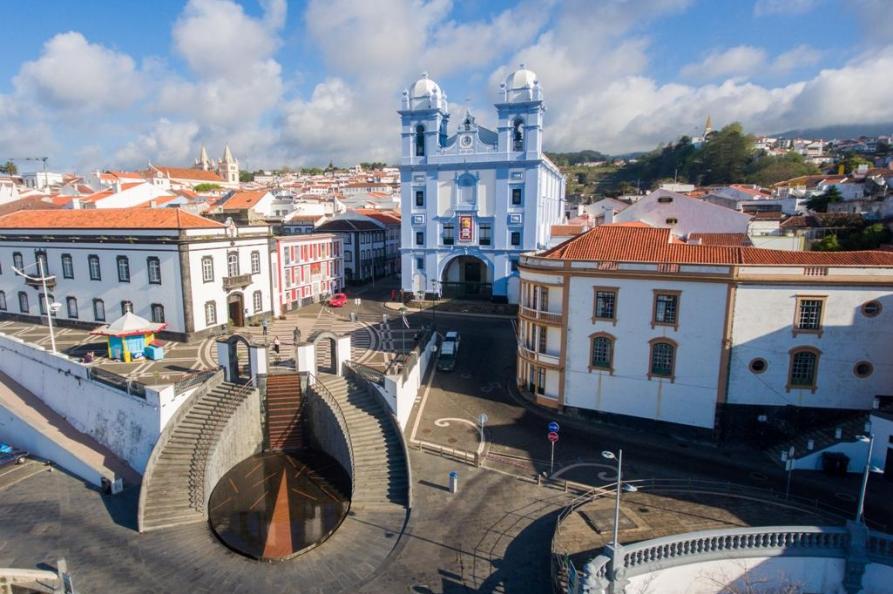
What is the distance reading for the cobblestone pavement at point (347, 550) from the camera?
56.7 feet

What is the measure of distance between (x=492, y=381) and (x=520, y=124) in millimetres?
28625

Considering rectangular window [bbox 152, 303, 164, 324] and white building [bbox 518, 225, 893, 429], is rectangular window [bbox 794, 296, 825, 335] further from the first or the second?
rectangular window [bbox 152, 303, 164, 324]

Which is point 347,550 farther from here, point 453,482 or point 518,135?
point 518,135

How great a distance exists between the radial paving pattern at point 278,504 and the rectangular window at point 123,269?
2155 centimetres

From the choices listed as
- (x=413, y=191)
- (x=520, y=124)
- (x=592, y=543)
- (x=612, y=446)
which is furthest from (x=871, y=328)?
(x=413, y=191)

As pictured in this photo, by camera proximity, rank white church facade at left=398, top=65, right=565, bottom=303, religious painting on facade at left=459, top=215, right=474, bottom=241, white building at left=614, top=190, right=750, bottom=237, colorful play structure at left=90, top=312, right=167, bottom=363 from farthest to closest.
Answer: religious painting on facade at left=459, top=215, right=474, bottom=241, white church facade at left=398, top=65, right=565, bottom=303, white building at left=614, top=190, right=750, bottom=237, colorful play structure at left=90, top=312, right=167, bottom=363

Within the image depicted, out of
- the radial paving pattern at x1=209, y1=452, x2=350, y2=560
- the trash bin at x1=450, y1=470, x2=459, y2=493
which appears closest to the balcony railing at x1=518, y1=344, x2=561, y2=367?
the trash bin at x1=450, y1=470, x2=459, y2=493

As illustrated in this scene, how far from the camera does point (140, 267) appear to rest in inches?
1544

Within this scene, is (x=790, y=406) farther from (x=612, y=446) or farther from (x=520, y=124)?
(x=520, y=124)

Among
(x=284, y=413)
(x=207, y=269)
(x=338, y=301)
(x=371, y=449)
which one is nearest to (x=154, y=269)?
(x=207, y=269)

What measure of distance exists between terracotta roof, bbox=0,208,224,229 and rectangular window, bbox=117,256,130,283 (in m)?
2.51

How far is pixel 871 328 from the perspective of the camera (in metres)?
23.7

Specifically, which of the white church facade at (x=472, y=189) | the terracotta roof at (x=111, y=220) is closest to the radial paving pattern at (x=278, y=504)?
the terracotta roof at (x=111, y=220)

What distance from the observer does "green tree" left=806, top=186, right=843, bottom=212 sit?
2317 inches
